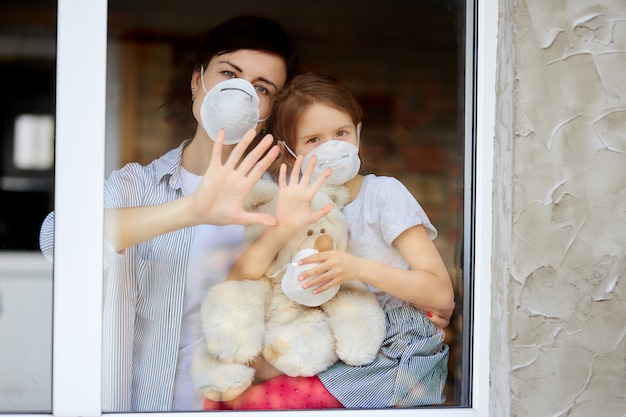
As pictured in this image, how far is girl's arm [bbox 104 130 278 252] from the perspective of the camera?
85.0 inches

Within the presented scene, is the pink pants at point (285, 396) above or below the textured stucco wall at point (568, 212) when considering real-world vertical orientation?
below

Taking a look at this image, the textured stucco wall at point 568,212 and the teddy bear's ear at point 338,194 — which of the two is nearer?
the textured stucco wall at point 568,212

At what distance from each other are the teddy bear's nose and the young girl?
0.06 feet

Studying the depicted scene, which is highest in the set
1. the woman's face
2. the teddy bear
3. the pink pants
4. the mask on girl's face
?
the woman's face

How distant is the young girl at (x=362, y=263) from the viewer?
2.21 meters

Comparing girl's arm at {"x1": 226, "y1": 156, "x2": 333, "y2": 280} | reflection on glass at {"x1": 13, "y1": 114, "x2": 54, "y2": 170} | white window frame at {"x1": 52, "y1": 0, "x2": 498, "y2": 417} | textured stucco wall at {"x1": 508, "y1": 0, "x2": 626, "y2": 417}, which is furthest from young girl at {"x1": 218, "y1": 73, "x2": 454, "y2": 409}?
reflection on glass at {"x1": 13, "y1": 114, "x2": 54, "y2": 170}

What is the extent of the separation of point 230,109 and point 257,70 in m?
0.14

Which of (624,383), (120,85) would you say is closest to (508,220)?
(624,383)

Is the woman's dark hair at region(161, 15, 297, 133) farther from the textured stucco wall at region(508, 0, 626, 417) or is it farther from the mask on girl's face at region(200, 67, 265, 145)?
the textured stucco wall at region(508, 0, 626, 417)

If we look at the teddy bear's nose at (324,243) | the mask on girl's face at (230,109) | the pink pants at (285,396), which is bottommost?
the pink pants at (285,396)

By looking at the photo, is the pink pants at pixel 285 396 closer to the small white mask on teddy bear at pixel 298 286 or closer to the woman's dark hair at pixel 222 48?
the small white mask on teddy bear at pixel 298 286

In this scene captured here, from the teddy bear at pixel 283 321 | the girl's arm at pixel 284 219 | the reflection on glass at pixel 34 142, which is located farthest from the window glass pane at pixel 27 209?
the girl's arm at pixel 284 219

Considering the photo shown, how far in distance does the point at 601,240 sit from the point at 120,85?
1434mm

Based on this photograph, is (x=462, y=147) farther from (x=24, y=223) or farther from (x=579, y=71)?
(x=24, y=223)
